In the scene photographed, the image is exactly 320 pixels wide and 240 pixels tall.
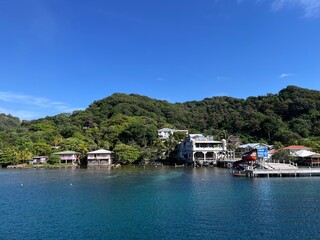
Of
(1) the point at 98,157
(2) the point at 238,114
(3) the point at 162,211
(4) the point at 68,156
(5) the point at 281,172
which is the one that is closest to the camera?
(3) the point at 162,211

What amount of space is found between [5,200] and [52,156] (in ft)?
142

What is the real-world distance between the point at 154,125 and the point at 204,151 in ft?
93.7

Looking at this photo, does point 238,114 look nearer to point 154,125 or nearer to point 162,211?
point 154,125

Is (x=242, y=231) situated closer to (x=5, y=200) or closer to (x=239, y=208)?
(x=239, y=208)

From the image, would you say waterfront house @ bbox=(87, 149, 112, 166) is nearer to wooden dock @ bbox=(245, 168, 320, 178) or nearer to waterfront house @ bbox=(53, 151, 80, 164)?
waterfront house @ bbox=(53, 151, 80, 164)

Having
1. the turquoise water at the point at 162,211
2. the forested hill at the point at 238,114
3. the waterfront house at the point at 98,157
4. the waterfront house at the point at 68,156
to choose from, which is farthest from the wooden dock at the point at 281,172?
the waterfront house at the point at 68,156

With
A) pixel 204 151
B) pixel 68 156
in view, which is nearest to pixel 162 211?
pixel 204 151

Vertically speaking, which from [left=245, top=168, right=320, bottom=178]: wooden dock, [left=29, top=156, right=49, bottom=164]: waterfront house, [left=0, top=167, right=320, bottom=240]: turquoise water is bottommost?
[left=0, top=167, right=320, bottom=240]: turquoise water

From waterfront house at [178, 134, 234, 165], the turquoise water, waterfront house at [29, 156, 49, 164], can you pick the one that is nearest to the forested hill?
waterfront house at [178, 134, 234, 165]

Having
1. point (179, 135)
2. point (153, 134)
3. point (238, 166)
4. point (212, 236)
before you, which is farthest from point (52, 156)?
point (212, 236)

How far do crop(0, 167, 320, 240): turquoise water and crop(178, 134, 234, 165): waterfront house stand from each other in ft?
107

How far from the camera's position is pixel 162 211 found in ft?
83.8

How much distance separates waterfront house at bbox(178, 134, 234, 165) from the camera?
72.1m

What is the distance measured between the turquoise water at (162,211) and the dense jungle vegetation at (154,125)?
39811 millimetres
